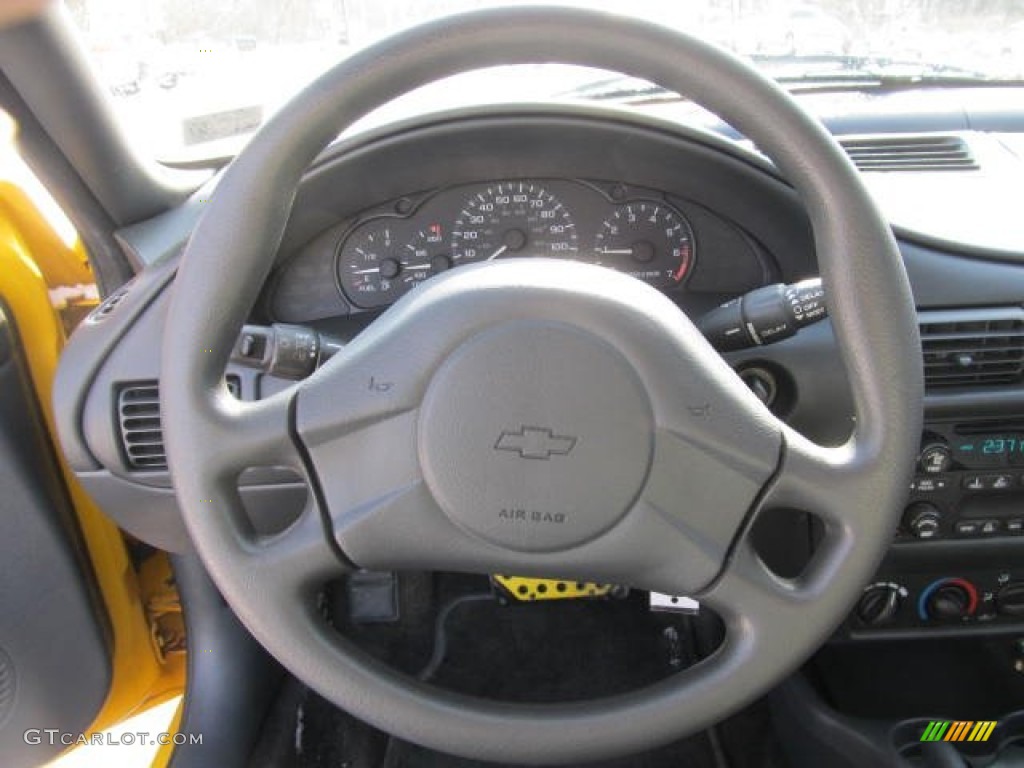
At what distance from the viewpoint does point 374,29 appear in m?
1.38

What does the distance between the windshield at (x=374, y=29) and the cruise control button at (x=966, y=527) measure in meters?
0.87

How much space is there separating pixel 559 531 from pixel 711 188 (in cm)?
67

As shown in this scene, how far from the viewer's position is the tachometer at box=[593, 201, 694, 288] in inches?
59.3

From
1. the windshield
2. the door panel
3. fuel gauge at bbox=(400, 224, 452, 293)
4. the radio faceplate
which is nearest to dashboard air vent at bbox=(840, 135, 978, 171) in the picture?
the windshield

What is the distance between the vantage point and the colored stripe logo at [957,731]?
162cm

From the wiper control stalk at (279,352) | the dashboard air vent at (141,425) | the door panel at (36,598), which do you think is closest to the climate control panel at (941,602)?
the wiper control stalk at (279,352)

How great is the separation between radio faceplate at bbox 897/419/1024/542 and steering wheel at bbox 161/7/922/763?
52 centimetres

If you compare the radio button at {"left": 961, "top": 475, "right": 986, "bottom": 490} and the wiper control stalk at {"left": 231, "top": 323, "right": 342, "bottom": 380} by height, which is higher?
the wiper control stalk at {"left": 231, "top": 323, "right": 342, "bottom": 380}

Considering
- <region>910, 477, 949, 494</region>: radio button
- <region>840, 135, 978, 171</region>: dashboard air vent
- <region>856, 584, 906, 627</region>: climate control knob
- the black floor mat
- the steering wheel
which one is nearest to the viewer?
the steering wheel

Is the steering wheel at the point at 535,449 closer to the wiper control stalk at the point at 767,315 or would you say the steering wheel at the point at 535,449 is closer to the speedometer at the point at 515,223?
the wiper control stalk at the point at 767,315

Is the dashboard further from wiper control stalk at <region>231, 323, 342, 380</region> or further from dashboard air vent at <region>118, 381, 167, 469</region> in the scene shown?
wiper control stalk at <region>231, 323, 342, 380</region>

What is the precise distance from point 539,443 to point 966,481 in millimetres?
841

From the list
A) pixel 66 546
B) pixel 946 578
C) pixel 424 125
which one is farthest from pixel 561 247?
pixel 66 546

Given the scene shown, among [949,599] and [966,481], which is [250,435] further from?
[949,599]
